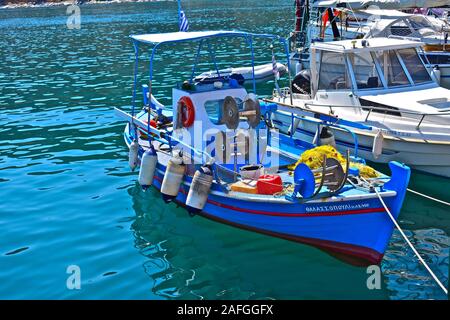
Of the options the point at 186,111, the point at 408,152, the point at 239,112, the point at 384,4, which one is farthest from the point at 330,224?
the point at 384,4

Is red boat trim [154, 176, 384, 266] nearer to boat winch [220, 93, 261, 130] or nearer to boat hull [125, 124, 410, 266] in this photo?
boat hull [125, 124, 410, 266]

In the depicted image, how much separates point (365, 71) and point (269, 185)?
650cm

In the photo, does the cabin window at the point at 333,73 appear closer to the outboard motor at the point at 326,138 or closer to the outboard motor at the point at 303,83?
the outboard motor at the point at 303,83

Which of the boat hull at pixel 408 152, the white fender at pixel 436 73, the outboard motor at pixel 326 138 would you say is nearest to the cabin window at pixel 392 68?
the boat hull at pixel 408 152

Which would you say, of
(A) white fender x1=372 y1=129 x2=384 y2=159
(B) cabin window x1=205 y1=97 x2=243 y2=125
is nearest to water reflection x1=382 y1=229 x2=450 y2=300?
(A) white fender x1=372 y1=129 x2=384 y2=159

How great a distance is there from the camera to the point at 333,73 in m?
16.1

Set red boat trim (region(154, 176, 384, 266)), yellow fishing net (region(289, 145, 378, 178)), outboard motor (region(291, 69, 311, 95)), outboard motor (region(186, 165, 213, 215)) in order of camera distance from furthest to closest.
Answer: outboard motor (region(291, 69, 311, 95)), outboard motor (region(186, 165, 213, 215)), yellow fishing net (region(289, 145, 378, 178)), red boat trim (region(154, 176, 384, 266))

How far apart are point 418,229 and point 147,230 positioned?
536 cm

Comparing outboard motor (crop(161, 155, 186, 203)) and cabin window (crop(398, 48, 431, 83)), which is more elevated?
cabin window (crop(398, 48, 431, 83))

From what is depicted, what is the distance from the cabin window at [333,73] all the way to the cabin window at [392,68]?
3.09 feet

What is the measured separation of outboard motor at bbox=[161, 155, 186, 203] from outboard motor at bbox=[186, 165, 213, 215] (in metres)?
0.55

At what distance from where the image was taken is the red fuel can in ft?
34.6

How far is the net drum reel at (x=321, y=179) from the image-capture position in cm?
964

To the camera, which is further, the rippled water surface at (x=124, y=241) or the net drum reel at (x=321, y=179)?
the rippled water surface at (x=124, y=241)
